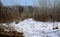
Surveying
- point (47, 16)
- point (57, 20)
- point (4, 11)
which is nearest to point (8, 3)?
point (4, 11)

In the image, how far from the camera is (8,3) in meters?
2.39

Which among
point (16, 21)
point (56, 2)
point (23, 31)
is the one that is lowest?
point (23, 31)

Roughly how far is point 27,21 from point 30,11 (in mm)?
201

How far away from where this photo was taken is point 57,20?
7.14 feet

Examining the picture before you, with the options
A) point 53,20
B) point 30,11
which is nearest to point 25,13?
point 30,11

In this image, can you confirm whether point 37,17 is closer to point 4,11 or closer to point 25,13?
point 25,13

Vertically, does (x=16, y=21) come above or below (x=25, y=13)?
below

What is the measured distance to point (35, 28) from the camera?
2266 millimetres

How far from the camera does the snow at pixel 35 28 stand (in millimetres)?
2184

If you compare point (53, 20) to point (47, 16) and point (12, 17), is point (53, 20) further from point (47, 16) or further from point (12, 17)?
point (12, 17)

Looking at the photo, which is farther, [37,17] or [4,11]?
[4,11]

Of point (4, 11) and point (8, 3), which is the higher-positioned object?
point (8, 3)

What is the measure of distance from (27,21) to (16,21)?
0.23 meters

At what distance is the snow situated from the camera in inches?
86.0
